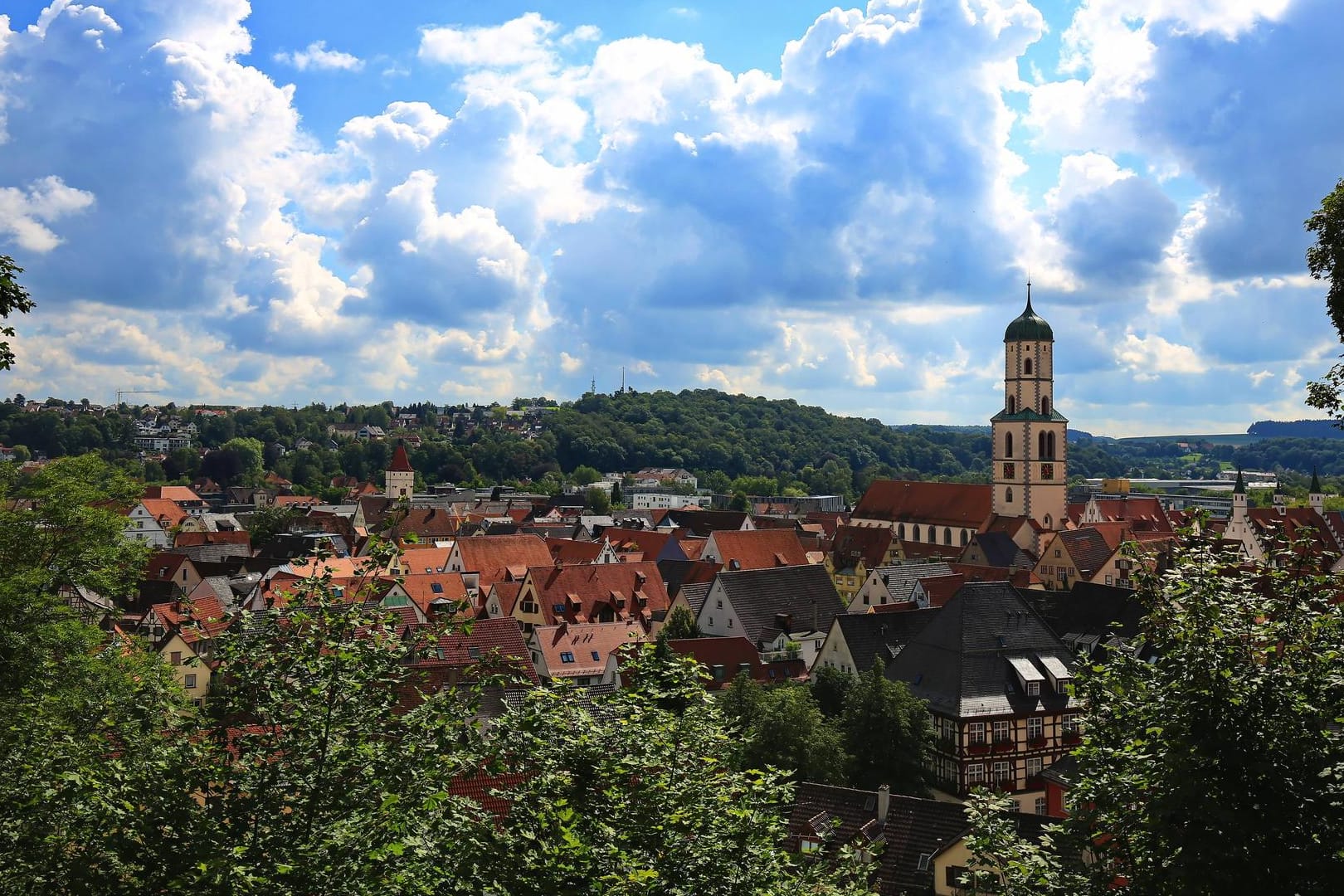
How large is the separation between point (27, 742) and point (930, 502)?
90.9 meters

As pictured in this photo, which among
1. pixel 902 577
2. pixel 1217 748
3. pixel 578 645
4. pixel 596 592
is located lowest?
pixel 578 645

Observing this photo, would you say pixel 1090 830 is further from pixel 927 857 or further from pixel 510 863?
pixel 927 857

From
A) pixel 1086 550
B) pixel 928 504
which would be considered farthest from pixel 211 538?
pixel 1086 550

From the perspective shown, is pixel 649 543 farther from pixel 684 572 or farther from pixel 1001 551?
pixel 1001 551

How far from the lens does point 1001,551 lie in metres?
79.9

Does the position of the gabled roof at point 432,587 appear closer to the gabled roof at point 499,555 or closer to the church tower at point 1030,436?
the gabled roof at point 499,555

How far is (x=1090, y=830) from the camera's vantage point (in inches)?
462

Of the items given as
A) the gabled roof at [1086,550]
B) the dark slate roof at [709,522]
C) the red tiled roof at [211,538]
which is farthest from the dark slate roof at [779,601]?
the red tiled roof at [211,538]

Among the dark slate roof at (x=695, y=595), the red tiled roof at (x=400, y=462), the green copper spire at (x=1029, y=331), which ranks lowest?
the dark slate roof at (x=695, y=595)

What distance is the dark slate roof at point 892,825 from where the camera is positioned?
78.7 ft

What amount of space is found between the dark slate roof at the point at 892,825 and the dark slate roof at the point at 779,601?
2225 centimetres

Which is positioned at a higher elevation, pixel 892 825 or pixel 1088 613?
pixel 1088 613

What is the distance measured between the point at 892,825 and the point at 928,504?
76266 millimetres

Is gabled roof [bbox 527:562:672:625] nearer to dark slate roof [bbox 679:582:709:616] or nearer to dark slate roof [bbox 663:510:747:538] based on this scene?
dark slate roof [bbox 679:582:709:616]
